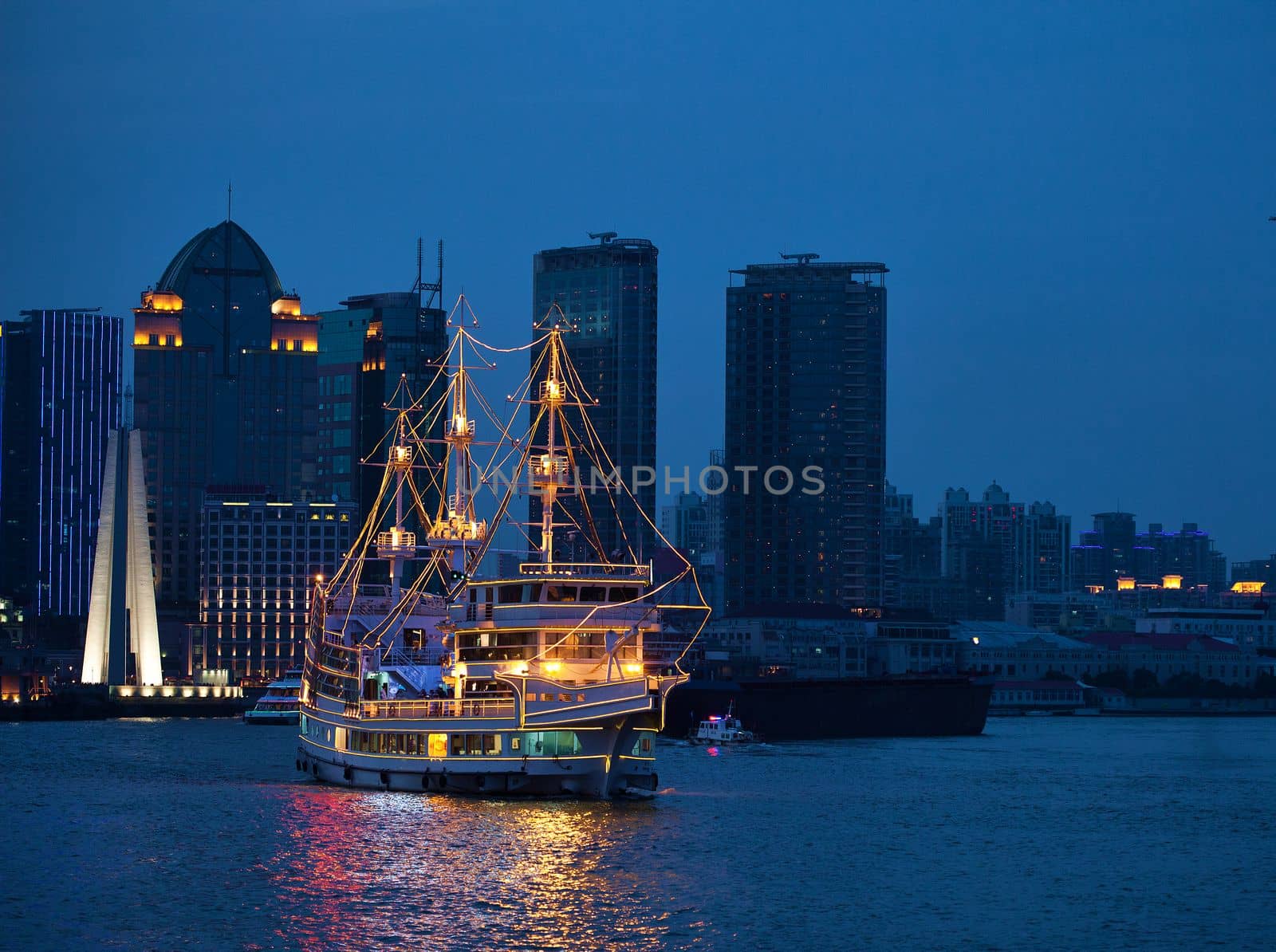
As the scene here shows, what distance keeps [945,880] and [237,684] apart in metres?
143

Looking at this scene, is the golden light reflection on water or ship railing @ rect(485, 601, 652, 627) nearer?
the golden light reflection on water

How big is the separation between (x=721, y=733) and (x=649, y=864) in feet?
214

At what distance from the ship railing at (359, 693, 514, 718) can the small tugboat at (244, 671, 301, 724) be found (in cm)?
7323

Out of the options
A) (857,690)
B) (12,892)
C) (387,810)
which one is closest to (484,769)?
(387,810)

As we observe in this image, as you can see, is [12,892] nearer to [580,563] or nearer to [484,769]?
[484,769]

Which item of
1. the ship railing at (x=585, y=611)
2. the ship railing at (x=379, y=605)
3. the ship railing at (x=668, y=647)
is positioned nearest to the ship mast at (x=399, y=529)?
the ship railing at (x=379, y=605)

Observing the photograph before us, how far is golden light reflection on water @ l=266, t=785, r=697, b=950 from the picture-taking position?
155 ft

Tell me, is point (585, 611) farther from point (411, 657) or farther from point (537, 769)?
point (411, 657)

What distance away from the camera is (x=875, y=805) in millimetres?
75875

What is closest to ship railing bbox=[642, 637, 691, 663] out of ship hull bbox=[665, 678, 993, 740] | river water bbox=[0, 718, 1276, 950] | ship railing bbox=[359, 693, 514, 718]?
ship hull bbox=[665, 678, 993, 740]

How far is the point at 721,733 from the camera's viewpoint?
121250mm

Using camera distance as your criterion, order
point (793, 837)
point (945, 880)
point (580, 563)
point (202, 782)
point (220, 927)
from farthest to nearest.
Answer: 1. point (202, 782)
2. point (580, 563)
3. point (793, 837)
4. point (945, 880)
5. point (220, 927)

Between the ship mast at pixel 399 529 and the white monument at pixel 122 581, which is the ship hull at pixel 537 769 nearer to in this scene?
the ship mast at pixel 399 529

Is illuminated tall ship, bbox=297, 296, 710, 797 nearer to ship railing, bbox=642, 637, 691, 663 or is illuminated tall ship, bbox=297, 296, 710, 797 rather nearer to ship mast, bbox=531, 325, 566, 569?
ship mast, bbox=531, 325, 566, 569
